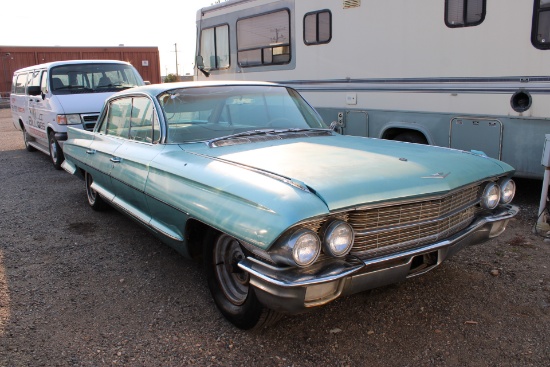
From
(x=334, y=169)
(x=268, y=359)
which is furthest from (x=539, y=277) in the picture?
(x=268, y=359)

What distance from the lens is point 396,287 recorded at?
142 inches

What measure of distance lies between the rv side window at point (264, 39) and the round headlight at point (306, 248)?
5.73 metres

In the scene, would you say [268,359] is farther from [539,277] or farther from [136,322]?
[539,277]

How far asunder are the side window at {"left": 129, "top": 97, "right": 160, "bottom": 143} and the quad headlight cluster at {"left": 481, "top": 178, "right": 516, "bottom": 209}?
251 centimetres

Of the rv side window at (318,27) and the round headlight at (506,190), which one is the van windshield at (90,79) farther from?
the round headlight at (506,190)

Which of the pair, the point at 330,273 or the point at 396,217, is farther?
the point at 396,217

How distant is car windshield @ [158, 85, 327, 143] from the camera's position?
3.93 meters

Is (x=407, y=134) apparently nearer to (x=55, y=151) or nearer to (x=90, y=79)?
(x=90, y=79)

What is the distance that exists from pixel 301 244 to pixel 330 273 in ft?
0.72

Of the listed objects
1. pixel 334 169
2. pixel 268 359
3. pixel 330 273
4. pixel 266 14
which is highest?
pixel 266 14

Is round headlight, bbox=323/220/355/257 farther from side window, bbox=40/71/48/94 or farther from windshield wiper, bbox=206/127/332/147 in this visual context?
side window, bbox=40/71/48/94

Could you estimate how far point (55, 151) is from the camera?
8.54 meters

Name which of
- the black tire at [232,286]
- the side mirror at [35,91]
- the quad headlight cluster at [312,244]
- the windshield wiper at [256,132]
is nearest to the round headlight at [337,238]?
the quad headlight cluster at [312,244]

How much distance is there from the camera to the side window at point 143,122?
3992 mm
